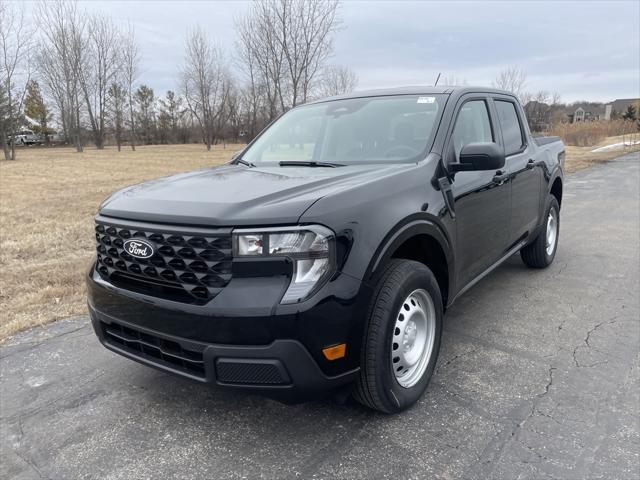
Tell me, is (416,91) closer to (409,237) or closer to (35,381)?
(409,237)

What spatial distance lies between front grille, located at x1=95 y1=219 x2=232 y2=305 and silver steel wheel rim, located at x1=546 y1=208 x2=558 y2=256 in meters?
4.28

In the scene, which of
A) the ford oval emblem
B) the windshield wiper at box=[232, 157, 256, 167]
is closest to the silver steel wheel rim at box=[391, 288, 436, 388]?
the ford oval emblem

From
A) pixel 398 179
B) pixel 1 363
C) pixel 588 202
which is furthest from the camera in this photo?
pixel 588 202

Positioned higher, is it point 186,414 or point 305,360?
point 305,360

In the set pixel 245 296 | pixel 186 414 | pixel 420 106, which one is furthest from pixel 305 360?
pixel 420 106

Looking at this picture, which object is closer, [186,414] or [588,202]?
[186,414]

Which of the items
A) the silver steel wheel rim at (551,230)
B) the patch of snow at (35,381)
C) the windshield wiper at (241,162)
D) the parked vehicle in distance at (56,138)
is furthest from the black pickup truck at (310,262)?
the parked vehicle in distance at (56,138)

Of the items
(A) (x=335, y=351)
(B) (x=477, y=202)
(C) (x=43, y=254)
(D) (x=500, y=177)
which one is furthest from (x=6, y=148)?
(A) (x=335, y=351)

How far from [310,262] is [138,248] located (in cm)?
90

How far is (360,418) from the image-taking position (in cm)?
267

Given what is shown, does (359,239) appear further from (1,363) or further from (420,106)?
(1,363)

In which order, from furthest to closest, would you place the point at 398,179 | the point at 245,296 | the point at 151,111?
the point at 151,111 < the point at 398,179 < the point at 245,296

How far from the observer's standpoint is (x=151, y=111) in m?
62.6

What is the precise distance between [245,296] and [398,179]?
43.8 inches
